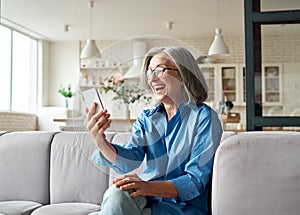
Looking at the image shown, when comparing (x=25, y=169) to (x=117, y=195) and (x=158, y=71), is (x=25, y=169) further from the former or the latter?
(x=158, y=71)

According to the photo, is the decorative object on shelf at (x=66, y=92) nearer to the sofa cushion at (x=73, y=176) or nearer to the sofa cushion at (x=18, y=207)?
the sofa cushion at (x=73, y=176)

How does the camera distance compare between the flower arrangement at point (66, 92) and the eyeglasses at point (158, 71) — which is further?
the flower arrangement at point (66, 92)

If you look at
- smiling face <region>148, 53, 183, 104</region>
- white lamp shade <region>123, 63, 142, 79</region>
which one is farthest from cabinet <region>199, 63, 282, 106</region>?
white lamp shade <region>123, 63, 142, 79</region>

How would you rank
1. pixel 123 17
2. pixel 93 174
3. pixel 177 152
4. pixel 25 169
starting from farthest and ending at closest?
1. pixel 123 17
2. pixel 25 169
3. pixel 93 174
4. pixel 177 152

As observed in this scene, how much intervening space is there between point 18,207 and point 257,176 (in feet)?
4.29

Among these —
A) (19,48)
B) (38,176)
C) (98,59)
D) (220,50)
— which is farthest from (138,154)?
(19,48)

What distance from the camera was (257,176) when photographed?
150 cm

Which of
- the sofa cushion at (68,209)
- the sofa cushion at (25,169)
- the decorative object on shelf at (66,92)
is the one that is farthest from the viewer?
the decorative object on shelf at (66,92)

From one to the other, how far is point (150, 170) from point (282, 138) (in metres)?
0.45

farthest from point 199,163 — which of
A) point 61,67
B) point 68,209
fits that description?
point 61,67

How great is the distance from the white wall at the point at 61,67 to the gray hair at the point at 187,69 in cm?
845

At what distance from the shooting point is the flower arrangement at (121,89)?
1.54 m

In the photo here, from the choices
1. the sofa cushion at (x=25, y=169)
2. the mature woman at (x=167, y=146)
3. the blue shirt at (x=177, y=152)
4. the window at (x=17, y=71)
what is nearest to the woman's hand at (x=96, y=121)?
the mature woman at (x=167, y=146)

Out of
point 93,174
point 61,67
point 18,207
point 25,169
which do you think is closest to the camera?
point 18,207
